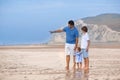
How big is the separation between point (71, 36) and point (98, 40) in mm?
93104

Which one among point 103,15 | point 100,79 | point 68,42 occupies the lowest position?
point 100,79

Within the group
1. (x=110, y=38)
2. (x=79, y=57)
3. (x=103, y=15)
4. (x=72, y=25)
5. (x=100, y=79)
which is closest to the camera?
(x=100, y=79)

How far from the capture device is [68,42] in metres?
16.6

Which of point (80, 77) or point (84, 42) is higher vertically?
point (84, 42)

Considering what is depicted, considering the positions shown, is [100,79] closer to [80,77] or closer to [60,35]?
[80,77]

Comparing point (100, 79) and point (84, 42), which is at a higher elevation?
point (84, 42)

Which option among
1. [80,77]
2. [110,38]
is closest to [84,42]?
[80,77]

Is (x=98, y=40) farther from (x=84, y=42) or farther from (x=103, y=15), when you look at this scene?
(x=84, y=42)

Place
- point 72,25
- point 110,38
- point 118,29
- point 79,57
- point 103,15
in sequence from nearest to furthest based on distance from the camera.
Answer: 1. point 72,25
2. point 79,57
3. point 110,38
4. point 118,29
5. point 103,15

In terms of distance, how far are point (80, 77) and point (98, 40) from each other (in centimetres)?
9483

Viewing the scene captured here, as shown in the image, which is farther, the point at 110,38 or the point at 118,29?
the point at 118,29

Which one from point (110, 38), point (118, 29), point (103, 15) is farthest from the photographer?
point (103, 15)

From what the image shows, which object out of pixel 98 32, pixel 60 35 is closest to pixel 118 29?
pixel 98 32

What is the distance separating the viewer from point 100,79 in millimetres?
14383
